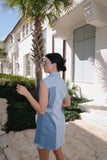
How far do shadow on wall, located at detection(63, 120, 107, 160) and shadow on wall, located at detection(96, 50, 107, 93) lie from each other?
2595mm

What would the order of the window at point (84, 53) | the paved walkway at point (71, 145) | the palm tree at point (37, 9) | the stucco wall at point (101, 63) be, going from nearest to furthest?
the paved walkway at point (71, 145), the palm tree at point (37, 9), the stucco wall at point (101, 63), the window at point (84, 53)

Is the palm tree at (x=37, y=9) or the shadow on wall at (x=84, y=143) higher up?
the palm tree at (x=37, y=9)

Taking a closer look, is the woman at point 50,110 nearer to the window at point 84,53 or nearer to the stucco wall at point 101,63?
the stucco wall at point 101,63

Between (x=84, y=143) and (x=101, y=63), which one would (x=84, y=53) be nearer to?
(x=101, y=63)

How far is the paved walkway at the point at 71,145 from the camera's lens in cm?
256

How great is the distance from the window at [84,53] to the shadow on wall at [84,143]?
11.2 feet

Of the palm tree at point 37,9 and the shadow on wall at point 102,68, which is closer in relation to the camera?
the palm tree at point 37,9

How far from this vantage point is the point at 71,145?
2.96 metres

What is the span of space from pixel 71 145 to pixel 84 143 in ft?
1.14

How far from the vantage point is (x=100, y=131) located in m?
3.72

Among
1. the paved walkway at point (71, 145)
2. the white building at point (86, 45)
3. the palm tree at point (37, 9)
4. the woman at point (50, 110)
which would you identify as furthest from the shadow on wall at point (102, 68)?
the woman at point (50, 110)

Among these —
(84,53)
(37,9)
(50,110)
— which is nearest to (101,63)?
(84,53)

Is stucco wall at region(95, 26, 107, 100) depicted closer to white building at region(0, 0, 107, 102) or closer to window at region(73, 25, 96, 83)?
white building at region(0, 0, 107, 102)

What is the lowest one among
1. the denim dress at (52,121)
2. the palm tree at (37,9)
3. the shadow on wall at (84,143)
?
the shadow on wall at (84,143)
